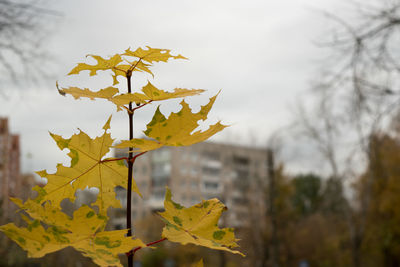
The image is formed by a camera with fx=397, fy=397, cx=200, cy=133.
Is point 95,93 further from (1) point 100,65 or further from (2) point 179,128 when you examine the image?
(2) point 179,128

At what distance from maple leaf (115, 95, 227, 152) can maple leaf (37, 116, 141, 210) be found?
9 cm

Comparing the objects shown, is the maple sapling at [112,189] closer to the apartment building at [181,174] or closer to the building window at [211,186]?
the apartment building at [181,174]

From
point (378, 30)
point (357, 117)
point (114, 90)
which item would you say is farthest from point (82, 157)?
point (357, 117)

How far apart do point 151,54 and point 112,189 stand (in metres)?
0.25

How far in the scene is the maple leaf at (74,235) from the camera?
1.73 feet

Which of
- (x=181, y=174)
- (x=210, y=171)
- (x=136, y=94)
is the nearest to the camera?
(x=136, y=94)

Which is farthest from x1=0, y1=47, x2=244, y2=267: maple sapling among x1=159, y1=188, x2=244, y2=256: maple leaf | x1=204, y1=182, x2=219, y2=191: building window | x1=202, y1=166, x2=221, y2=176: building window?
x1=204, y1=182, x2=219, y2=191: building window

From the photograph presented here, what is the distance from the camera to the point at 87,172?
0.70m

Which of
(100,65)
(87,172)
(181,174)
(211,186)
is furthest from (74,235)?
(211,186)

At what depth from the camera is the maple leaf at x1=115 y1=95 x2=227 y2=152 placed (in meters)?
0.62

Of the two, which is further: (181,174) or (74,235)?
(181,174)

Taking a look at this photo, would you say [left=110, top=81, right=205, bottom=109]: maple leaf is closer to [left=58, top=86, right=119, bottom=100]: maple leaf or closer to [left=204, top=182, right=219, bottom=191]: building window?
[left=58, top=86, right=119, bottom=100]: maple leaf

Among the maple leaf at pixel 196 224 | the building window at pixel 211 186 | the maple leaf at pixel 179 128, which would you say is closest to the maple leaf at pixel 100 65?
the maple leaf at pixel 179 128

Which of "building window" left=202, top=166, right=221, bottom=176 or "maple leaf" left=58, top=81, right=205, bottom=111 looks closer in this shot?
"maple leaf" left=58, top=81, right=205, bottom=111
